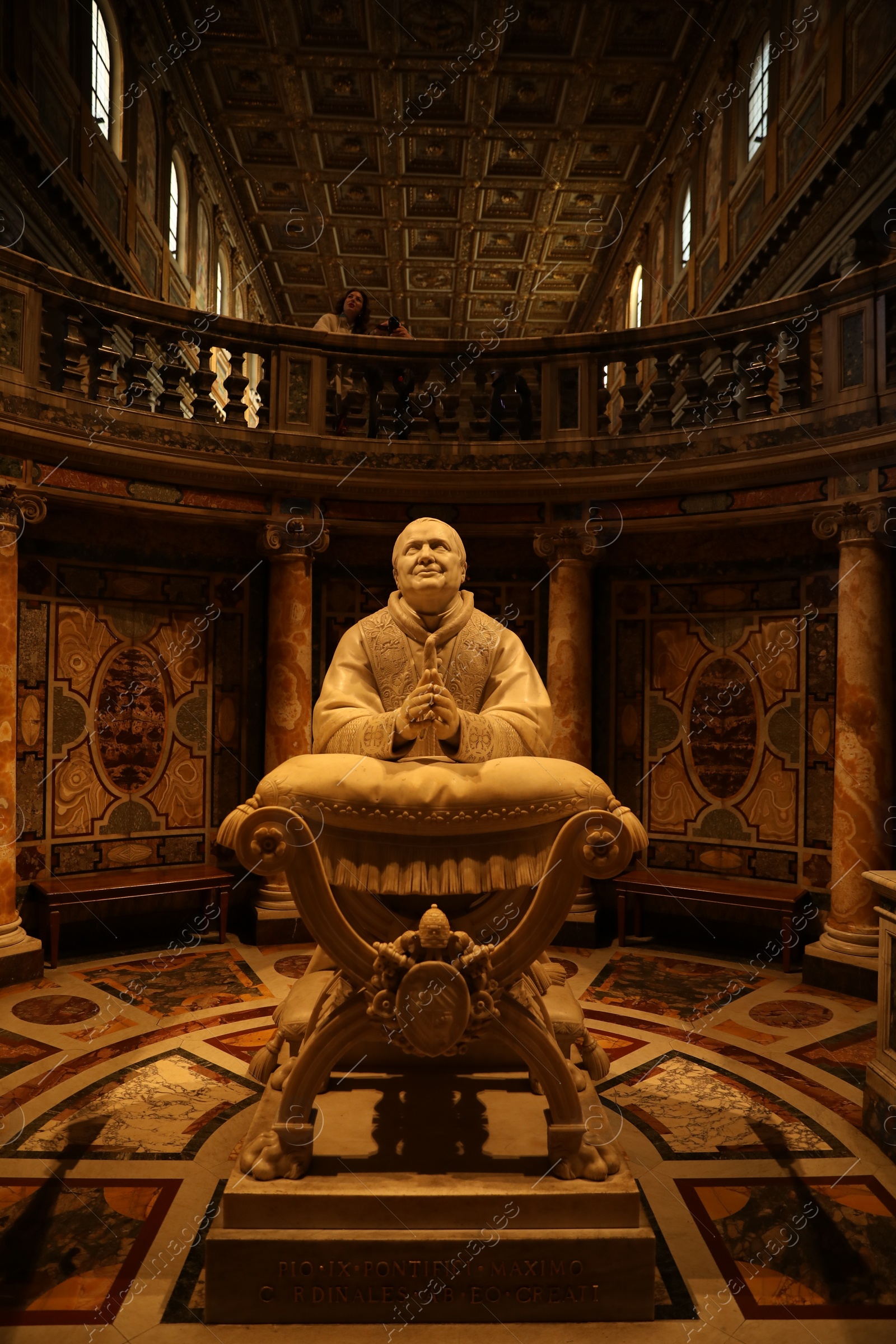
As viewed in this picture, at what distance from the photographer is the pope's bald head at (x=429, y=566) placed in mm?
3785

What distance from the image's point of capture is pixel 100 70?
845cm

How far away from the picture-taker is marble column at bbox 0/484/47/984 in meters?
5.88

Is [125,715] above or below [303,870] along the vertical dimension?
above

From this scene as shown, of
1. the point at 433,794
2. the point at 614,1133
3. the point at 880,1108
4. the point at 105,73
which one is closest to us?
the point at 433,794

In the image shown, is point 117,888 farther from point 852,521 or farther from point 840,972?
point 852,521

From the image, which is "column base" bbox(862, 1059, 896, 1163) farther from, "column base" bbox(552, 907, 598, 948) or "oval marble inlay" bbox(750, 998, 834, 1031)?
"column base" bbox(552, 907, 598, 948)

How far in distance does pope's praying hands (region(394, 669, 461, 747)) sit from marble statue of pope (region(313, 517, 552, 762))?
0.34 meters

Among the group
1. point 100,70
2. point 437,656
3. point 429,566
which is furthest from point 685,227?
point 437,656

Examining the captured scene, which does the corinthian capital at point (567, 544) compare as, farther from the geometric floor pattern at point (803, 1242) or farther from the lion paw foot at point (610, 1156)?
the lion paw foot at point (610, 1156)

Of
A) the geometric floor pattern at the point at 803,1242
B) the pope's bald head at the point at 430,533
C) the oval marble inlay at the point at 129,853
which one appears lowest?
the geometric floor pattern at the point at 803,1242

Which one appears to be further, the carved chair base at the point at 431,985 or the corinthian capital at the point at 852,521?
the corinthian capital at the point at 852,521

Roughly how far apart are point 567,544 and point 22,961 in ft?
17.3

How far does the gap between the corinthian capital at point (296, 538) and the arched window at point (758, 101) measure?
236 inches

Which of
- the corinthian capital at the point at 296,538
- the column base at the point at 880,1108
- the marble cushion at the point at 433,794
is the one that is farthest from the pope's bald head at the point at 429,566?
the corinthian capital at the point at 296,538
